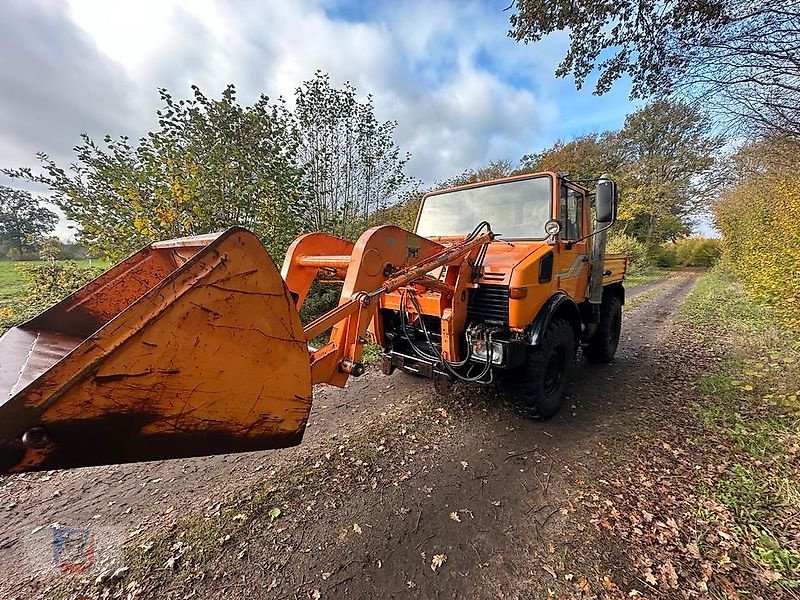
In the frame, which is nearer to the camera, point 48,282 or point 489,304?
point 489,304

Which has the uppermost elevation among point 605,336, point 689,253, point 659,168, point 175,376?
point 659,168

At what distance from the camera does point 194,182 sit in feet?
15.7

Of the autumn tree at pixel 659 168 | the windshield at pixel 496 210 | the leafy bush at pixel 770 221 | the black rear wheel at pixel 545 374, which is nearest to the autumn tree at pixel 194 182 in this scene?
the windshield at pixel 496 210

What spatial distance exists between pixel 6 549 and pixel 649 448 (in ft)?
15.8

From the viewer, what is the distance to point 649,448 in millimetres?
3201

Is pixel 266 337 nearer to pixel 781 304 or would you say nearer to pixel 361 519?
pixel 361 519

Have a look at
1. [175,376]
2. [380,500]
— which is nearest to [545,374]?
[380,500]

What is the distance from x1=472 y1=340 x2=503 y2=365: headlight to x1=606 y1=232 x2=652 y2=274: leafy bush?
786 inches

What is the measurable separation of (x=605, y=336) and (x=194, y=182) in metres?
6.31

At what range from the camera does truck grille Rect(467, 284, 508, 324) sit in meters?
3.20

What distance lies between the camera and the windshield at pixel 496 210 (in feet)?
12.2

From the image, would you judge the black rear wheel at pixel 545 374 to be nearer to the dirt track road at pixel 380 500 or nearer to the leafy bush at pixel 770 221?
the dirt track road at pixel 380 500

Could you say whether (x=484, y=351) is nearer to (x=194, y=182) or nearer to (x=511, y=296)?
(x=511, y=296)

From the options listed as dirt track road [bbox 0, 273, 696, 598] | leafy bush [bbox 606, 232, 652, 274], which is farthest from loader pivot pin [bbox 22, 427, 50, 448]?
leafy bush [bbox 606, 232, 652, 274]
